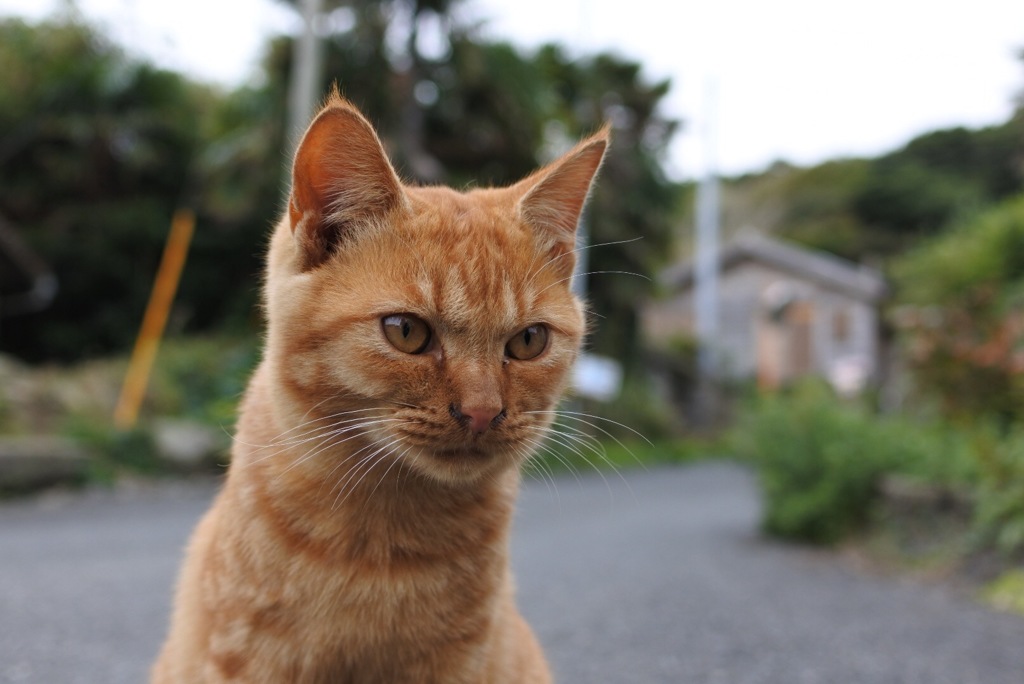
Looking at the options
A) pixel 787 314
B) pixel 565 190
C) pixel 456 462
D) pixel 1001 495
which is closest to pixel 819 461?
pixel 1001 495

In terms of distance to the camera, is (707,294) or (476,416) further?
(707,294)

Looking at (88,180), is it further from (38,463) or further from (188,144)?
(38,463)

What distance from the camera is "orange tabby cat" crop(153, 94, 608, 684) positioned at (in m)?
1.59

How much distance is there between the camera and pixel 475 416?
60.9 inches

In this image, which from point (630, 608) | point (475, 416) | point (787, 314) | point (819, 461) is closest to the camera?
point (475, 416)

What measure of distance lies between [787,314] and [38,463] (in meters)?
19.8

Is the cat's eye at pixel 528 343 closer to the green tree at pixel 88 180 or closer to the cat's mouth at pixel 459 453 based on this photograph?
the cat's mouth at pixel 459 453

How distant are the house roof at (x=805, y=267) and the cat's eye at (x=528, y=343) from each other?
19.0m

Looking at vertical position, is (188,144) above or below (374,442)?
above

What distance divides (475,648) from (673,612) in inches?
105

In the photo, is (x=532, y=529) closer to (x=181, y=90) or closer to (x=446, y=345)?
(x=446, y=345)

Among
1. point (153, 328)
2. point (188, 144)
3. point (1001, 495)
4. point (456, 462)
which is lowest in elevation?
point (1001, 495)

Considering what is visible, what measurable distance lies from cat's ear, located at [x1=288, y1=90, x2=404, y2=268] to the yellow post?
7106 mm

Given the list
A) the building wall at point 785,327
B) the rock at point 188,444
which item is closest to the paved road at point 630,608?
the rock at point 188,444
